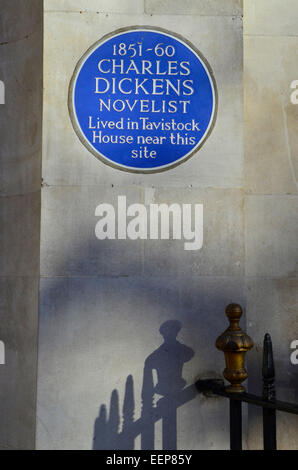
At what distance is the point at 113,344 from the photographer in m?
3.97

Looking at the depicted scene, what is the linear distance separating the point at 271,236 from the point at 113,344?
123 cm

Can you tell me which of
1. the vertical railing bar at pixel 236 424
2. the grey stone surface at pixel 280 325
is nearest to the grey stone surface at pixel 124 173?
the grey stone surface at pixel 280 325

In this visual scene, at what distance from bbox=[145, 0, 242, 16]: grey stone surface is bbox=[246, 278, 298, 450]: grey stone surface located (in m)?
1.68

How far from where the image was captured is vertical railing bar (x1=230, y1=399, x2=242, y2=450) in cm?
378

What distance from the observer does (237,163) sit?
4.16 meters

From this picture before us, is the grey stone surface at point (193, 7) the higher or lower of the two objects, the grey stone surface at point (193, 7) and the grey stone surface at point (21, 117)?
the higher

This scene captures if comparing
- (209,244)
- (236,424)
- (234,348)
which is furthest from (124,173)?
(236,424)

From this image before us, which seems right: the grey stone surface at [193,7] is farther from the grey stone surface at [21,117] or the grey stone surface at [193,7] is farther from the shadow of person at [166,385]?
the shadow of person at [166,385]

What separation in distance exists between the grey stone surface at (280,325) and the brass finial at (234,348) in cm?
57

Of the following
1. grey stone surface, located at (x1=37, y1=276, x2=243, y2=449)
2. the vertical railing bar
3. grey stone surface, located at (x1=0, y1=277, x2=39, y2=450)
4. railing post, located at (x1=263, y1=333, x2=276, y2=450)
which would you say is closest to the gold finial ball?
railing post, located at (x1=263, y1=333, x2=276, y2=450)

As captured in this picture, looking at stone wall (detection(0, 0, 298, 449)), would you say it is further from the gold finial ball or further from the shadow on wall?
the gold finial ball

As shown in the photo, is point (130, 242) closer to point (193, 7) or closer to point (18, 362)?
point (18, 362)

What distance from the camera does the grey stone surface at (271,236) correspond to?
14.1 ft

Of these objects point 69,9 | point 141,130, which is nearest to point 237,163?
point 141,130
